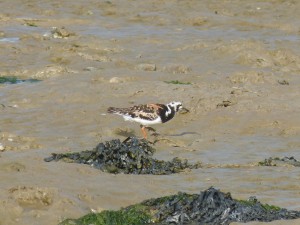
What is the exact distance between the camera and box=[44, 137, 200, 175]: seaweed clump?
37.4ft

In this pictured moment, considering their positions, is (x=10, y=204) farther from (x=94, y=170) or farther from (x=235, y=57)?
(x=235, y=57)

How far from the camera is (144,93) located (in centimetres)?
1661

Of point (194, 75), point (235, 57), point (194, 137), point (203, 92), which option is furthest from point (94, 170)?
point (235, 57)

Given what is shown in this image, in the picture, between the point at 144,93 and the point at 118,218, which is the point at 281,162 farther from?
the point at 144,93

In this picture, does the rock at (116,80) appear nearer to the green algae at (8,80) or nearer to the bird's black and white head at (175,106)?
the green algae at (8,80)

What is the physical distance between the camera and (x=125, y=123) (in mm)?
15125

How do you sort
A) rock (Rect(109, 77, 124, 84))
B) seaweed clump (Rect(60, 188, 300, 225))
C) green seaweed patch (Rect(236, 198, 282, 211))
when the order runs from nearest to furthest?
seaweed clump (Rect(60, 188, 300, 225)), green seaweed patch (Rect(236, 198, 282, 211)), rock (Rect(109, 77, 124, 84))

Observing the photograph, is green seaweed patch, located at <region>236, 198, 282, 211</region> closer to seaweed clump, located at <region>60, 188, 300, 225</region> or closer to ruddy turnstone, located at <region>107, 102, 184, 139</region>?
seaweed clump, located at <region>60, 188, 300, 225</region>

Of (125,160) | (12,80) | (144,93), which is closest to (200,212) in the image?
(125,160)

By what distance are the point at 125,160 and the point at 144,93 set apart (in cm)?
519

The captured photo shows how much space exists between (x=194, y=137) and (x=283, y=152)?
1643 millimetres

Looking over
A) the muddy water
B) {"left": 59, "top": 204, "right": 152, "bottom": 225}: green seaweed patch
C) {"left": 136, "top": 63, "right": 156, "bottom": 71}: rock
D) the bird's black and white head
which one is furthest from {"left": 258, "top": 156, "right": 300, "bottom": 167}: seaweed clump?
{"left": 136, "top": 63, "right": 156, "bottom": 71}: rock

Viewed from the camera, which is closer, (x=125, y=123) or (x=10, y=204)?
(x=10, y=204)

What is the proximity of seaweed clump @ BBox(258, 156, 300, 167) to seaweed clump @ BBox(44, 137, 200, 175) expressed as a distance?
3.12ft
